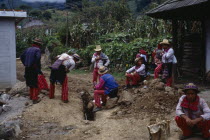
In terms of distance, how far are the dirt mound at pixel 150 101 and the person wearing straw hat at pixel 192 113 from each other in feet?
5.21

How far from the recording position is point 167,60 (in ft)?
28.1

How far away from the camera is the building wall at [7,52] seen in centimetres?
968

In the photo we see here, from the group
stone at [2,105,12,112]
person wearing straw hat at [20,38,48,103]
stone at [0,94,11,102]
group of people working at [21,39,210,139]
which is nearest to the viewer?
group of people working at [21,39,210,139]

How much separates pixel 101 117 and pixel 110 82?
1.11 metres

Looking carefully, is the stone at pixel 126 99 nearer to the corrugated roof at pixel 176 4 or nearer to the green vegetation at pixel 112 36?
the green vegetation at pixel 112 36

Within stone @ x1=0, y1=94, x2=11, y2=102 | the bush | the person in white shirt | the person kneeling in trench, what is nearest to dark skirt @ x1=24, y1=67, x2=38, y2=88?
stone @ x1=0, y1=94, x2=11, y2=102

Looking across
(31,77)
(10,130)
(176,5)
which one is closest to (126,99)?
(31,77)

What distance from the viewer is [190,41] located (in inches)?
467

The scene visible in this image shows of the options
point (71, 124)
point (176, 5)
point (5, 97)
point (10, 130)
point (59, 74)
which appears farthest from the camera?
point (176, 5)

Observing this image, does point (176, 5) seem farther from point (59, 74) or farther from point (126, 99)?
point (59, 74)

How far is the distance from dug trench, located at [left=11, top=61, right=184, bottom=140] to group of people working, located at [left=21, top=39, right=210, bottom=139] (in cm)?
37

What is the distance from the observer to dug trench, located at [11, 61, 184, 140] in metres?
5.54

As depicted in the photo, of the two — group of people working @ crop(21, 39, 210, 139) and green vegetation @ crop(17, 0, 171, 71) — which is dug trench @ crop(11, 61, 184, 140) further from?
green vegetation @ crop(17, 0, 171, 71)

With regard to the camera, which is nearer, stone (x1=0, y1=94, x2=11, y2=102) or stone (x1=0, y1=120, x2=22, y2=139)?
stone (x1=0, y1=120, x2=22, y2=139)
